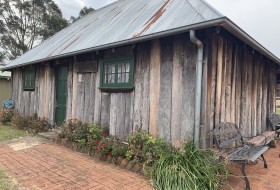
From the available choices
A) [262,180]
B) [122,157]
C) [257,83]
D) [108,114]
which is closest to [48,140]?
[108,114]

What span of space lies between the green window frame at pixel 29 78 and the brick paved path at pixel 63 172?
4348mm

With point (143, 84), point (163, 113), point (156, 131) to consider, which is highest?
point (143, 84)

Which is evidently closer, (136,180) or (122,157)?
(136,180)

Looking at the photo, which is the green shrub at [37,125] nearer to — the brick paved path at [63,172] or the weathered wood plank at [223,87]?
the brick paved path at [63,172]

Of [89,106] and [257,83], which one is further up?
[257,83]

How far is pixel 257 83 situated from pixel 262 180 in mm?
3505

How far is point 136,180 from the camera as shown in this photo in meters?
3.92

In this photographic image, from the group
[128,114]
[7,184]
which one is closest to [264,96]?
[128,114]

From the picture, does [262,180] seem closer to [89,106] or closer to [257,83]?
[257,83]

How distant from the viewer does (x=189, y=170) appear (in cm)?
354

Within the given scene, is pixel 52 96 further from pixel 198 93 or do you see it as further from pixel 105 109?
pixel 198 93

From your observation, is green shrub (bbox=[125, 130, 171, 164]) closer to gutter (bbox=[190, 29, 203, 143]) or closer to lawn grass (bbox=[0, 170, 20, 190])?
gutter (bbox=[190, 29, 203, 143])

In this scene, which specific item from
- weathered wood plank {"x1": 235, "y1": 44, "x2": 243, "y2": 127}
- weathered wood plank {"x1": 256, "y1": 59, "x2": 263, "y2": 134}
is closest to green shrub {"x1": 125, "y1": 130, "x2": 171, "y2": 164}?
weathered wood plank {"x1": 235, "y1": 44, "x2": 243, "y2": 127}

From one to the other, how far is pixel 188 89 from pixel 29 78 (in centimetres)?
764
